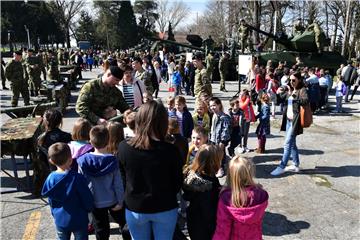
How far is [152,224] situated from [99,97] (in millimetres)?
2250

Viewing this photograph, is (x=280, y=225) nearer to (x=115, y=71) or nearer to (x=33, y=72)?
(x=115, y=71)

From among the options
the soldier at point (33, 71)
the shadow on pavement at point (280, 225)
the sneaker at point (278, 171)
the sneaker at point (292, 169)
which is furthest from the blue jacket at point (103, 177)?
the soldier at point (33, 71)

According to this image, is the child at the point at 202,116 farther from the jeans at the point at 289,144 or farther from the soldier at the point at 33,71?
the soldier at the point at 33,71

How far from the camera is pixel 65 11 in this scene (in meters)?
63.2

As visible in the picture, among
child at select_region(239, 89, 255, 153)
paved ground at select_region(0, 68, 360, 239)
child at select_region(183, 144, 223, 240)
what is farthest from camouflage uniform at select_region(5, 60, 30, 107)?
child at select_region(183, 144, 223, 240)

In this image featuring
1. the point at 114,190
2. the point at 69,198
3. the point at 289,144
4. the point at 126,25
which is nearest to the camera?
the point at 69,198

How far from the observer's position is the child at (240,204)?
9.96 feet

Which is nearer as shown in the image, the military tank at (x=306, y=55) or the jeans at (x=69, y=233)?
the jeans at (x=69, y=233)

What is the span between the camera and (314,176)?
6715 mm

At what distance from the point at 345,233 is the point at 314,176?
2031 mm

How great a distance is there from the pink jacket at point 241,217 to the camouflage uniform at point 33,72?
43.3ft

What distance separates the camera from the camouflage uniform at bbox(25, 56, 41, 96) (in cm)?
1470

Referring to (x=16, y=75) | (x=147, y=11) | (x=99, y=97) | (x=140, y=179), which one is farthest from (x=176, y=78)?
(x=147, y=11)

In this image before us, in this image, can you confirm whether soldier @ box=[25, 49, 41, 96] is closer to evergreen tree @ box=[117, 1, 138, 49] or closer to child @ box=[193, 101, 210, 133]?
child @ box=[193, 101, 210, 133]
